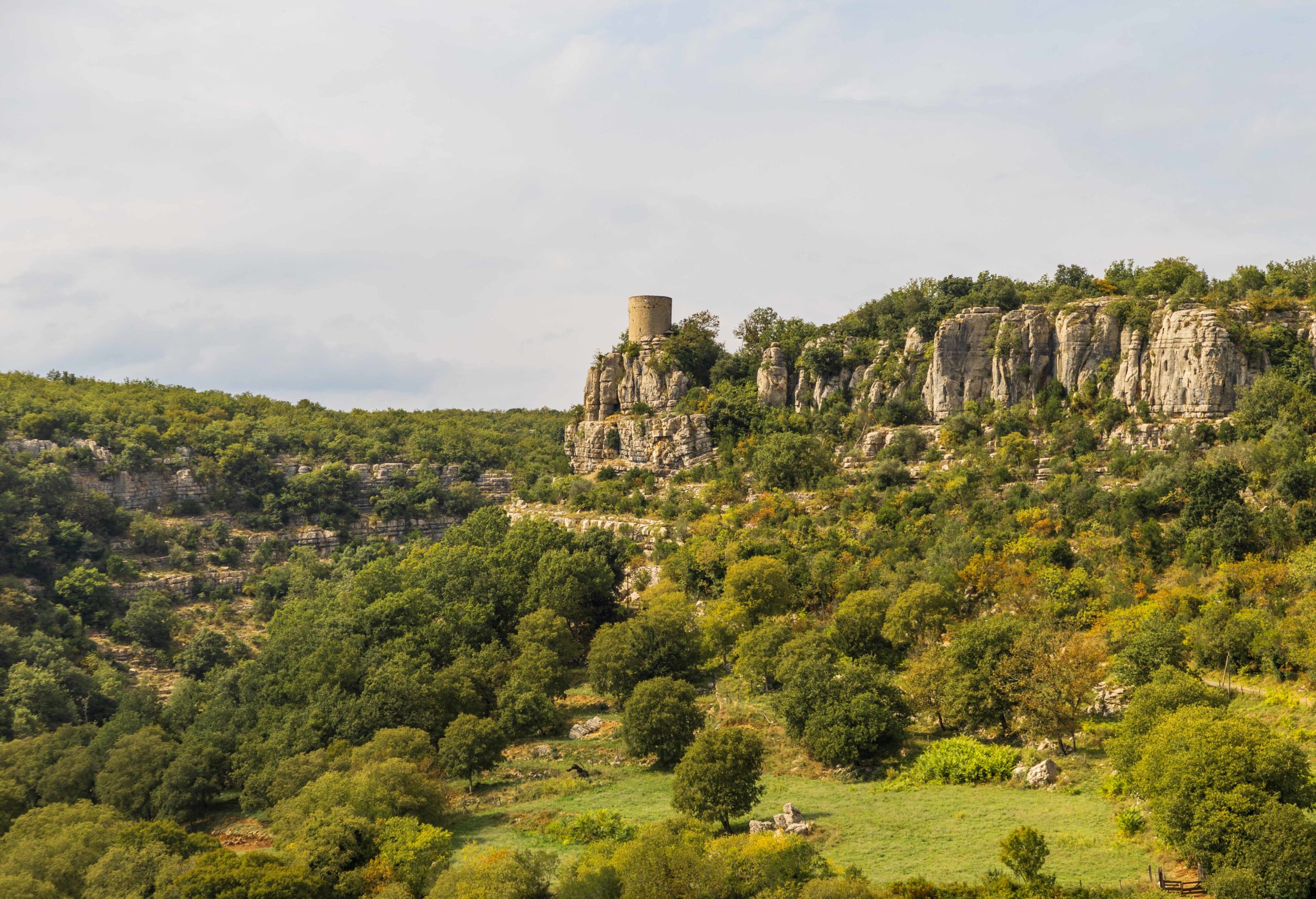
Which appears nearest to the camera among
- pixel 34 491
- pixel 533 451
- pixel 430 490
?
pixel 34 491

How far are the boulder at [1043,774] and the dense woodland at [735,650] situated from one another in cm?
105

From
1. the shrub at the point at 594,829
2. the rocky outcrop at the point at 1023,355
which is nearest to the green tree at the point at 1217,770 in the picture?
the shrub at the point at 594,829

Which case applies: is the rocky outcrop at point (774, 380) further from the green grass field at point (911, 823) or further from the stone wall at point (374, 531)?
the green grass field at point (911, 823)

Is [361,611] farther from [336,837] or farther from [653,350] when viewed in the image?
[653,350]

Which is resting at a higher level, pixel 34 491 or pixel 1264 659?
pixel 34 491

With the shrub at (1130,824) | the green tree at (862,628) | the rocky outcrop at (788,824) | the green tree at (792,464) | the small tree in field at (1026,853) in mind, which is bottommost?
the rocky outcrop at (788,824)

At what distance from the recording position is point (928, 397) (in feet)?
189

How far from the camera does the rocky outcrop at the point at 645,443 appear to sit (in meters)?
65.6

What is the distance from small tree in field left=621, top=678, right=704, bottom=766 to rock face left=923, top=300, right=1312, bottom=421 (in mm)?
28850

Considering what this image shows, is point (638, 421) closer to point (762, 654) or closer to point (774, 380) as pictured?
point (774, 380)

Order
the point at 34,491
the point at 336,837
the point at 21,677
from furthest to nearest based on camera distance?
the point at 34,491, the point at 21,677, the point at 336,837

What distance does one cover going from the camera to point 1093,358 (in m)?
51.7

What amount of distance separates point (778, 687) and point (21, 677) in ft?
126

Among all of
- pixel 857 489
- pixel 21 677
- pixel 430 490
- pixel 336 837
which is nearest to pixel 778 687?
pixel 857 489
